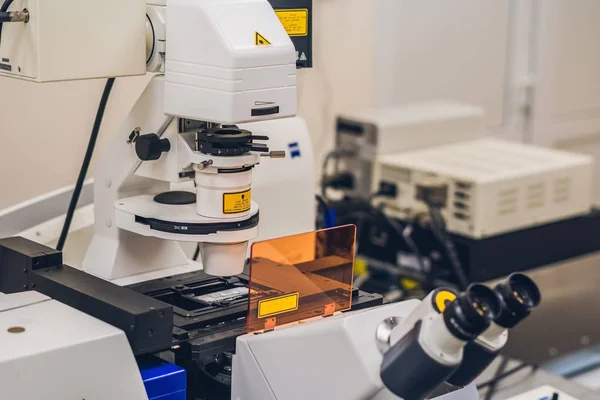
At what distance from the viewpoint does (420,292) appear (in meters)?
2.19

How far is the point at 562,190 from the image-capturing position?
2.33 metres

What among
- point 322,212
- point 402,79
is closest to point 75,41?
point 322,212

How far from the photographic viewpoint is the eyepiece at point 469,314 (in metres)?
0.99

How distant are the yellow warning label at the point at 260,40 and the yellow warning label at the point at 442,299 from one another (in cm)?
41

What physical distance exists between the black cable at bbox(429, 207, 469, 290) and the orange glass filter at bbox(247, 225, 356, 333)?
85 cm

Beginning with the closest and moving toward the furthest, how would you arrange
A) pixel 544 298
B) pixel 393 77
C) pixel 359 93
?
pixel 544 298, pixel 359 93, pixel 393 77

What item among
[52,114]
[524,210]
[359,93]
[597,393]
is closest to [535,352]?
[524,210]

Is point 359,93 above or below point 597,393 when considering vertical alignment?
above

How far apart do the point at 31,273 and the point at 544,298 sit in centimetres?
139

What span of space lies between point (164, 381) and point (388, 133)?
1266 mm

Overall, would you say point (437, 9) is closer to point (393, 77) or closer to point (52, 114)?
point (393, 77)

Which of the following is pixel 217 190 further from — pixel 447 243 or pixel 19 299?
pixel 447 243

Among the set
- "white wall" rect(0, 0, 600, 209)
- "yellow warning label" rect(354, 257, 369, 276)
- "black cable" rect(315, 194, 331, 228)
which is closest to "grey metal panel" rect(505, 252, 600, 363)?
"yellow warning label" rect(354, 257, 369, 276)

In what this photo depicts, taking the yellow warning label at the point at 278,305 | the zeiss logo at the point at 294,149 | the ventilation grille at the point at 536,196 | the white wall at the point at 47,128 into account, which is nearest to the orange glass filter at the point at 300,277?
the yellow warning label at the point at 278,305
